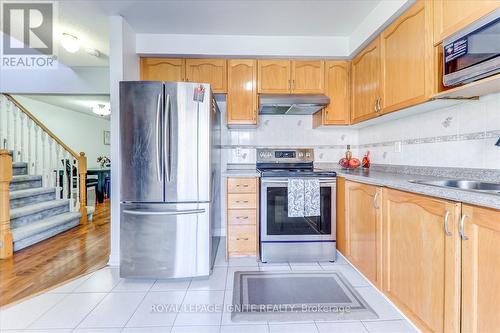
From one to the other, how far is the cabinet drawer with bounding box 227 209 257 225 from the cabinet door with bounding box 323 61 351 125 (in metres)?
1.34

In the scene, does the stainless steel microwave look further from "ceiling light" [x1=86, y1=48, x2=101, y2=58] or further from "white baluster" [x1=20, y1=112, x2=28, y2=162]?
"white baluster" [x1=20, y1=112, x2=28, y2=162]

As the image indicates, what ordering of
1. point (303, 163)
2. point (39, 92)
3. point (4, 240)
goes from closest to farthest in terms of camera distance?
point (4, 240) < point (303, 163) < point (39, 92)

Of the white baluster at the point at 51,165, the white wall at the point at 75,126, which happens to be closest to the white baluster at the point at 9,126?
the white baluster at the point at 51,165

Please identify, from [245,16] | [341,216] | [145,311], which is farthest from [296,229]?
[245,16]

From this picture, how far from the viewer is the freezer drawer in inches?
84.0

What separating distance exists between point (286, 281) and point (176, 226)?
1.04 m

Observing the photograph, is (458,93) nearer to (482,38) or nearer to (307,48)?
(482,38)

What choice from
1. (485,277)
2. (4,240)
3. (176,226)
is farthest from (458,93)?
(4,240)

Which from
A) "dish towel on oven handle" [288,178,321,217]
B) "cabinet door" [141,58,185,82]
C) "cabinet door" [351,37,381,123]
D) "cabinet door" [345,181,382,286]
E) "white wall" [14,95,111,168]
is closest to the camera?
"cabinet door" [345,181,382,286]

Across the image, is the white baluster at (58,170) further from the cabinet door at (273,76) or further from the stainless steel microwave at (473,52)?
the stainless steel microwave at (473,52)

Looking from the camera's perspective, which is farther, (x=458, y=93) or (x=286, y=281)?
(x=286, y=281)

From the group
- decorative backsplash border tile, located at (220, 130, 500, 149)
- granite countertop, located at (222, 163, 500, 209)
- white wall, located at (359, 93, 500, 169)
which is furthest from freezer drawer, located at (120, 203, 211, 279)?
white wall, located at (359, 93, 500, 169)

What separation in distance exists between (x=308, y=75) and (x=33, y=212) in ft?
12.9

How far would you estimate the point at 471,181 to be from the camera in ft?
5.30
